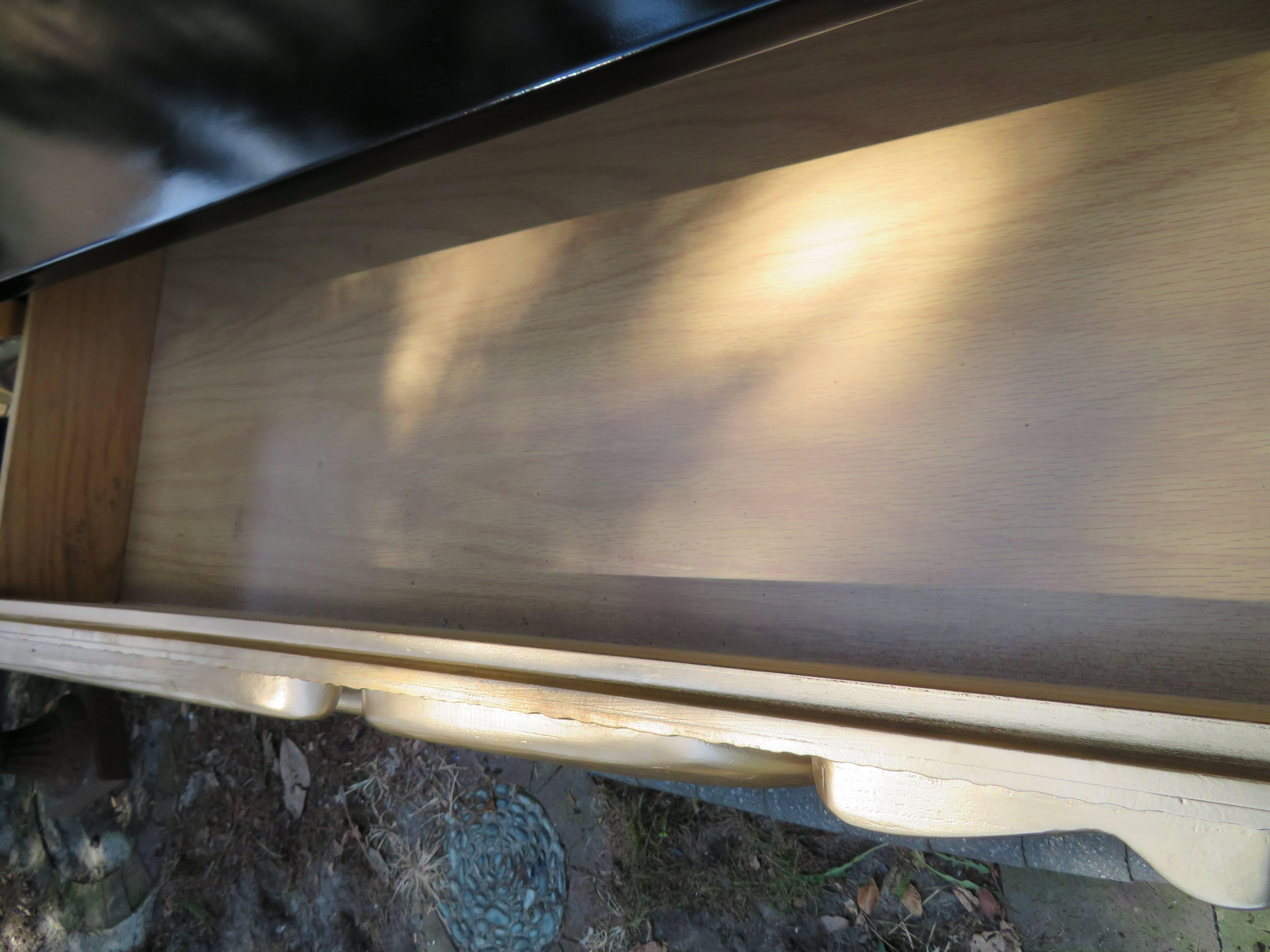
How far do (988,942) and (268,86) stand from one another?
127 centimetres

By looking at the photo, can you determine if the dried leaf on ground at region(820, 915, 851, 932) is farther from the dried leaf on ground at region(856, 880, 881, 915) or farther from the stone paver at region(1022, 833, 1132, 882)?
the stone paver at region(1022, 833, 1132, 882)

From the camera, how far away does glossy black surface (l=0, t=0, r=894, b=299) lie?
1.84ft

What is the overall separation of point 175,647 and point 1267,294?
990 mm

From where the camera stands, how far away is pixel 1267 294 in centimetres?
56

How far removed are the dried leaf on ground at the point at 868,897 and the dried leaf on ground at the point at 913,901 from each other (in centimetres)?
3

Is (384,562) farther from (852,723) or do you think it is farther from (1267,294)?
(1267,294)

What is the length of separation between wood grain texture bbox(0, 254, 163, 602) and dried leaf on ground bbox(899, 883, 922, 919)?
1330 millimetres

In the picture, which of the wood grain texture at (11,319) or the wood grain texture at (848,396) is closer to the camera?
the wood grain texture at (848,396)

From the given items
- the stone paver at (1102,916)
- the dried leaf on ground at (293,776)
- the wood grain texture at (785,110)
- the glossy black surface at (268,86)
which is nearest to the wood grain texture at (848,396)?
the wood grain texture at (785,110)

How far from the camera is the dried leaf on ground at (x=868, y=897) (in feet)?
3.21

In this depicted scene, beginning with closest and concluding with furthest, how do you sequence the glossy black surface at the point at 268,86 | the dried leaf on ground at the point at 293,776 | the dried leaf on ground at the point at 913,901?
the glossy black surface at the point at 268,86 < the dried leaf on ground at the point at 913,901 < the dried leaf on ground at the point at 293,776

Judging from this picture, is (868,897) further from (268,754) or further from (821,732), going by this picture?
(268,754)

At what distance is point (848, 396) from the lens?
0.69 meters

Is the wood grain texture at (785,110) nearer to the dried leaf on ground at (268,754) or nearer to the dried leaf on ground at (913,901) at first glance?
the dried leaf on ground at (913,901)
